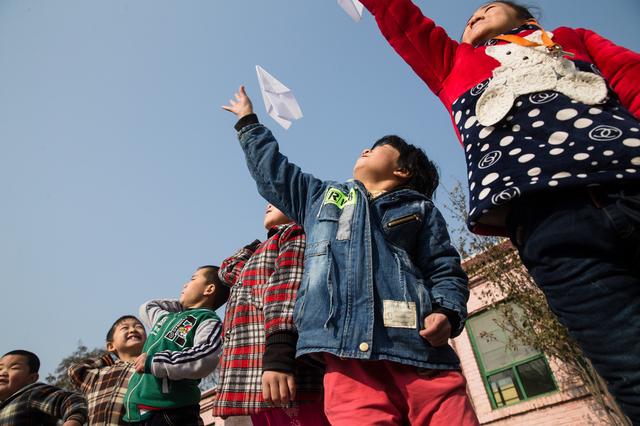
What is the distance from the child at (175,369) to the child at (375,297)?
128cm

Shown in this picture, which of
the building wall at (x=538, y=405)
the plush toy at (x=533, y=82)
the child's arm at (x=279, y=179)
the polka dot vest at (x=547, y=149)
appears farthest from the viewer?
the building wall at (x=538, y=405)

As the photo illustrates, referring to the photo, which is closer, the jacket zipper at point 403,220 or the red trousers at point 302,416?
the jacket zipper at point 403,220

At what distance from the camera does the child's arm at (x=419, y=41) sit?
206cm

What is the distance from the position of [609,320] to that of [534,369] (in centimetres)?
912

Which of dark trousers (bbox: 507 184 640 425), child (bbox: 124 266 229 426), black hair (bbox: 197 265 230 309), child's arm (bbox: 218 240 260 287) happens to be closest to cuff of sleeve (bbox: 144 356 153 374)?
child (bbox: 124 266 229 426)

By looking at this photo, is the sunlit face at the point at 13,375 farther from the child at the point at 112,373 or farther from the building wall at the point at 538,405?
the building wall at the point at 538,405

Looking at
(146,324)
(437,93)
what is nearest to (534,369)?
(146,324)

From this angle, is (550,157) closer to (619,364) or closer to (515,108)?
(515,108)

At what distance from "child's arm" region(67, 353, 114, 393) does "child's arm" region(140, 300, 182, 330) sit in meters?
0.53

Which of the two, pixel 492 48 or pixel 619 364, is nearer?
pixel 619 364

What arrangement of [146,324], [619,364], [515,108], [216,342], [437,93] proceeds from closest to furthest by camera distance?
[619,364] → [515,108] → [437,93] → [216,342] → [146,324]

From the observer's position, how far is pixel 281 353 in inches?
75.8

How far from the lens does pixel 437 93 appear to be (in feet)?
6.87

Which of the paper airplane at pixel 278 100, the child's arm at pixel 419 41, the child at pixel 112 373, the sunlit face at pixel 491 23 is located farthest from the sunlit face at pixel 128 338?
the sunlit face at pixel 491 23
